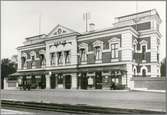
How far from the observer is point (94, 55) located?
17.3 ft

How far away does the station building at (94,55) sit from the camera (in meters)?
4.55

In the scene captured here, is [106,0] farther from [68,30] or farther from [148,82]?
[148,82]

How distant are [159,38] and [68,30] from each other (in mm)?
1985

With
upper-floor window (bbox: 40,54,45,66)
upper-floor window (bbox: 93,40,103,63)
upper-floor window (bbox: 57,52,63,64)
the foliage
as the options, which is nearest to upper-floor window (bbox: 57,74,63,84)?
upper-floor window (bbox: 57,52,63,64)

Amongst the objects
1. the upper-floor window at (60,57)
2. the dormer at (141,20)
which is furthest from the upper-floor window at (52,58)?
the dormer at (141,20)

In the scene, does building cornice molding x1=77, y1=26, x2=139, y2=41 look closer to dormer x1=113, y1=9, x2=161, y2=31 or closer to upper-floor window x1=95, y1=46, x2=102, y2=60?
dormer x1=113, y1=9, x2=161, y2=31

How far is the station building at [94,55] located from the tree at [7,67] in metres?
0.17

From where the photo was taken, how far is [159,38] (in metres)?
4.33

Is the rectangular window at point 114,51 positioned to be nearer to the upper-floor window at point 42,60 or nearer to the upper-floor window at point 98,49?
the upper-floor window at point 98,49

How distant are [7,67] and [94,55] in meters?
2.17

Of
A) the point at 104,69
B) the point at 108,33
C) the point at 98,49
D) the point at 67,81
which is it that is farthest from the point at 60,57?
the point at 108,33

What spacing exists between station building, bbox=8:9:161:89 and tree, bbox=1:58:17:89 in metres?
0.17

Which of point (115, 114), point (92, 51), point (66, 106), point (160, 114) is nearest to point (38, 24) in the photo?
point (92, 51)

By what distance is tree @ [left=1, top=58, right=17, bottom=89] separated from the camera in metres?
5.82
